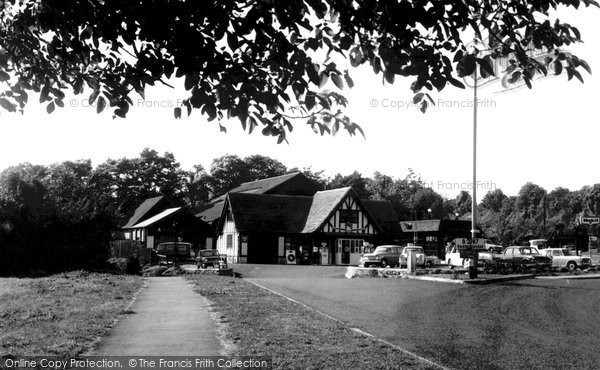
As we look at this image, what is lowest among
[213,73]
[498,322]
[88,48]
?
[498,322]

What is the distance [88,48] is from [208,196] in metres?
88.6

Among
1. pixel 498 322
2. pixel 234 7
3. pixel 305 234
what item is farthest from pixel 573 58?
pixel 305 234

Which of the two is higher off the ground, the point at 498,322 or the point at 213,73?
the point at 213,73

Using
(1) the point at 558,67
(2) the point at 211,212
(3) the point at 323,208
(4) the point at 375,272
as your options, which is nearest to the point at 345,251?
(3) the point at 323,208

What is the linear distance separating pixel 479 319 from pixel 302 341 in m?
5.67

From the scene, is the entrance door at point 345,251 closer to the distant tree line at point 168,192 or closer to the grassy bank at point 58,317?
the distant tree line at point 168,192

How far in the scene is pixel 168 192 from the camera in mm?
90062

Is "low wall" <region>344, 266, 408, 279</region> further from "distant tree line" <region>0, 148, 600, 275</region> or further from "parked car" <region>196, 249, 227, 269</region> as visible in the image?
"distant tree line" <region>0, 148, 600, 275</region>

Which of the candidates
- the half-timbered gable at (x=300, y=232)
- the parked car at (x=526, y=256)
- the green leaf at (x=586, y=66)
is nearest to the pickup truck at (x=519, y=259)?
the parked car at (x=526, y=256)

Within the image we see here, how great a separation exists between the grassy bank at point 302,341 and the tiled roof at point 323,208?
37653mm

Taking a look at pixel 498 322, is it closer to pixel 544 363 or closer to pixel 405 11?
pixel 544 363

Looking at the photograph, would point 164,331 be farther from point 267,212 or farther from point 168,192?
point 168,192

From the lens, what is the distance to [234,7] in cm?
591

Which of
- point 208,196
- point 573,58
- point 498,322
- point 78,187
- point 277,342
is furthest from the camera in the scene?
point 208,196
